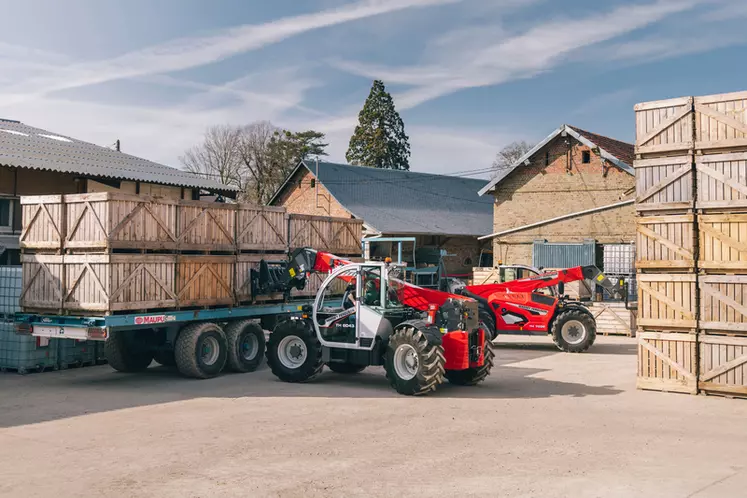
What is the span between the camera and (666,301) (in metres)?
14.0

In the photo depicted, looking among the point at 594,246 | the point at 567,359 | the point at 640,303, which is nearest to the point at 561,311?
the point at 567,359

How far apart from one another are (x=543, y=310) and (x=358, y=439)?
11443 millimetres

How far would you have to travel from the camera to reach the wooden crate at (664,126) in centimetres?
1403

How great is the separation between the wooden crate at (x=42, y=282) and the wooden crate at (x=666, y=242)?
10.8 metres

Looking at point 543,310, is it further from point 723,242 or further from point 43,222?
point 43,222

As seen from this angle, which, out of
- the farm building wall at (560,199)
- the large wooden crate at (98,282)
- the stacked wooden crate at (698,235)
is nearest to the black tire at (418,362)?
the stacked wooden crate at (698,235)

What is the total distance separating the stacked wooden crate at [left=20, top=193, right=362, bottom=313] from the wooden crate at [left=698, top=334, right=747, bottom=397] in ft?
30.7

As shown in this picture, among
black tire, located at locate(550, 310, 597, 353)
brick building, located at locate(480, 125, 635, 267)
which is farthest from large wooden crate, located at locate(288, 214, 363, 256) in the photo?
brick building, located at locate(480, 125, 635, 267)

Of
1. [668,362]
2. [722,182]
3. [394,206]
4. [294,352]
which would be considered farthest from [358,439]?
[394,206]

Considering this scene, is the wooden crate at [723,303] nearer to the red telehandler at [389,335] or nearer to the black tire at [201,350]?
the red telehandler at [389,335]

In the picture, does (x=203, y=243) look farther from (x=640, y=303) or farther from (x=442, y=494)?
(x=442, y=494)

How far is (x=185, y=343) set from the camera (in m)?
15.4

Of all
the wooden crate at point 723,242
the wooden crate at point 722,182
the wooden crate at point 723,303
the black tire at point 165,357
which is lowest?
the black tire at point 165,357

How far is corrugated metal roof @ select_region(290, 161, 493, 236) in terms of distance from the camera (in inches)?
1681
